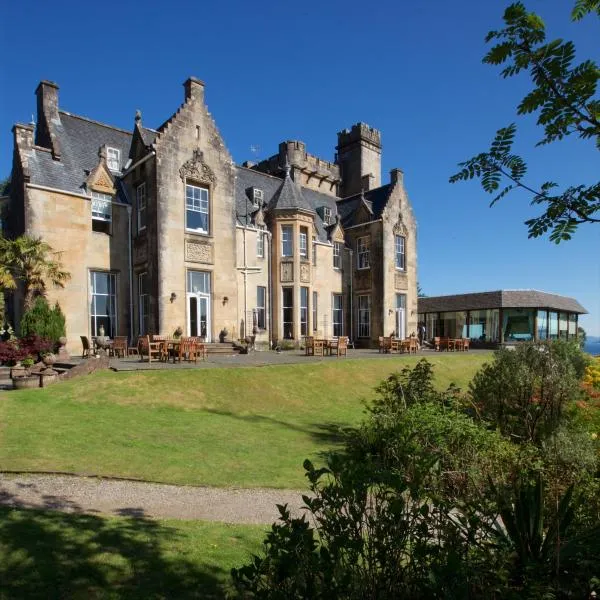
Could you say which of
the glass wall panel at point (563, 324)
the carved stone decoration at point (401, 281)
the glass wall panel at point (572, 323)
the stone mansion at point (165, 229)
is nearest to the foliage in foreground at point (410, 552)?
the stone mansion at point (165, 229)

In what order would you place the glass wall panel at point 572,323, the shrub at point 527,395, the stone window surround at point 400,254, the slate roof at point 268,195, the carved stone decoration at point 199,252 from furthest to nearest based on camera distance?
1. the glass wall panel at point 572,323
2. the stone window surround at point 400,254
3. the slate roof at point 268,195
4. the carved stone decoration at point 199,252
5. the shrub at point 527,395

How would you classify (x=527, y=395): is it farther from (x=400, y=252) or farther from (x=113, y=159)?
(x=400, y=252)

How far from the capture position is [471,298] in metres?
40.9

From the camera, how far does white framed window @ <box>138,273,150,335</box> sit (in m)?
22.7

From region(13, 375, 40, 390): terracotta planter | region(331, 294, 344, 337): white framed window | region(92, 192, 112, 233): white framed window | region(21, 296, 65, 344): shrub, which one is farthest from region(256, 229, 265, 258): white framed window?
region(13, 375, 40, 390): terracotta planter

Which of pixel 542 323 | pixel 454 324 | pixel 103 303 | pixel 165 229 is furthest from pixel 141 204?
pixel 542 323

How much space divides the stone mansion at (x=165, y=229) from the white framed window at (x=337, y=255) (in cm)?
167

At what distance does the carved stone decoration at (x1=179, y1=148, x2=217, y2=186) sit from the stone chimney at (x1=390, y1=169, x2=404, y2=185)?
53.7 feet

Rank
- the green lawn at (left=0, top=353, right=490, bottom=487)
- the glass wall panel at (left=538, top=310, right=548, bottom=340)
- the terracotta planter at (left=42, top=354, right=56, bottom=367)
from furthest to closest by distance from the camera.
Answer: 1. the glass wall panel at (left=538, top=310, right=548, bottom=340)
2. the terracotta planter at (left=42, top=354, right=56, bottom=367)
3. the green lawn at (left=0, top=353, right=490, bottom=487)

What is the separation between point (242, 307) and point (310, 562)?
24.3m

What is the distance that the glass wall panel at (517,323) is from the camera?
38.8m

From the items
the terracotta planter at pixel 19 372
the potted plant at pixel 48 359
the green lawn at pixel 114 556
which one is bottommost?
the green lawn at pixel 114 556

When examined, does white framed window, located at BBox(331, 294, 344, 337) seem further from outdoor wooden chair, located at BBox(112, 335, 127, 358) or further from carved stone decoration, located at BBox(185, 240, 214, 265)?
outdoor wooden chair, located at BBox(112, 335, 127, 358)

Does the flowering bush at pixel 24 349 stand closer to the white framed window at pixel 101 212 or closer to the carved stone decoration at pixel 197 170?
the white framed window at pixel 101 212
